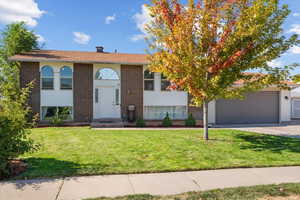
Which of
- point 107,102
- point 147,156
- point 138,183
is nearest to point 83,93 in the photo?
point 107,102

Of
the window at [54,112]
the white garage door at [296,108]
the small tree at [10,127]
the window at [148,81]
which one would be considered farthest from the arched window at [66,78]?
the white garage door at [296,108]

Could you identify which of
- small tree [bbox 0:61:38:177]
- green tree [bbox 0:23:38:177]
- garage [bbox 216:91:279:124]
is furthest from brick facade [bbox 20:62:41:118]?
garage [bbox 216:91:279:124]

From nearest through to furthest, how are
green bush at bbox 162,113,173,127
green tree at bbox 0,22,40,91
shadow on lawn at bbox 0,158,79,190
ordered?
shadow on lawn at bbox 0,158,79,190, green bush at bbox 162,113,173,127, green tree at bbox 0,22,40,91

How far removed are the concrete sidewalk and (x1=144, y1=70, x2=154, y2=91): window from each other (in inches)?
397

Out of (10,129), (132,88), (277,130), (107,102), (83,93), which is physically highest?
(132,88)

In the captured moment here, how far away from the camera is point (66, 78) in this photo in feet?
43.8

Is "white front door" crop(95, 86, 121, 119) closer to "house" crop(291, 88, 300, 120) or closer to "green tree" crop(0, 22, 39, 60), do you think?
"green tree" crop(0, 22, 39, 60)

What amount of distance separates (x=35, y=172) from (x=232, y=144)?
6.45m

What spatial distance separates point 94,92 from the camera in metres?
13.6

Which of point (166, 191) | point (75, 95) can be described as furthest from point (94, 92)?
point (166, 191)

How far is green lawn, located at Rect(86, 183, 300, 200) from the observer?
337 cm

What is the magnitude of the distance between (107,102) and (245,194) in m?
11.4

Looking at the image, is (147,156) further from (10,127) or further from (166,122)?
(166,122)

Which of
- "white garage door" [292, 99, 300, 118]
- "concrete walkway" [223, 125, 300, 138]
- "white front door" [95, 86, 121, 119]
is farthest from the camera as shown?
"white garage door" [292, 99, 300, 118]
